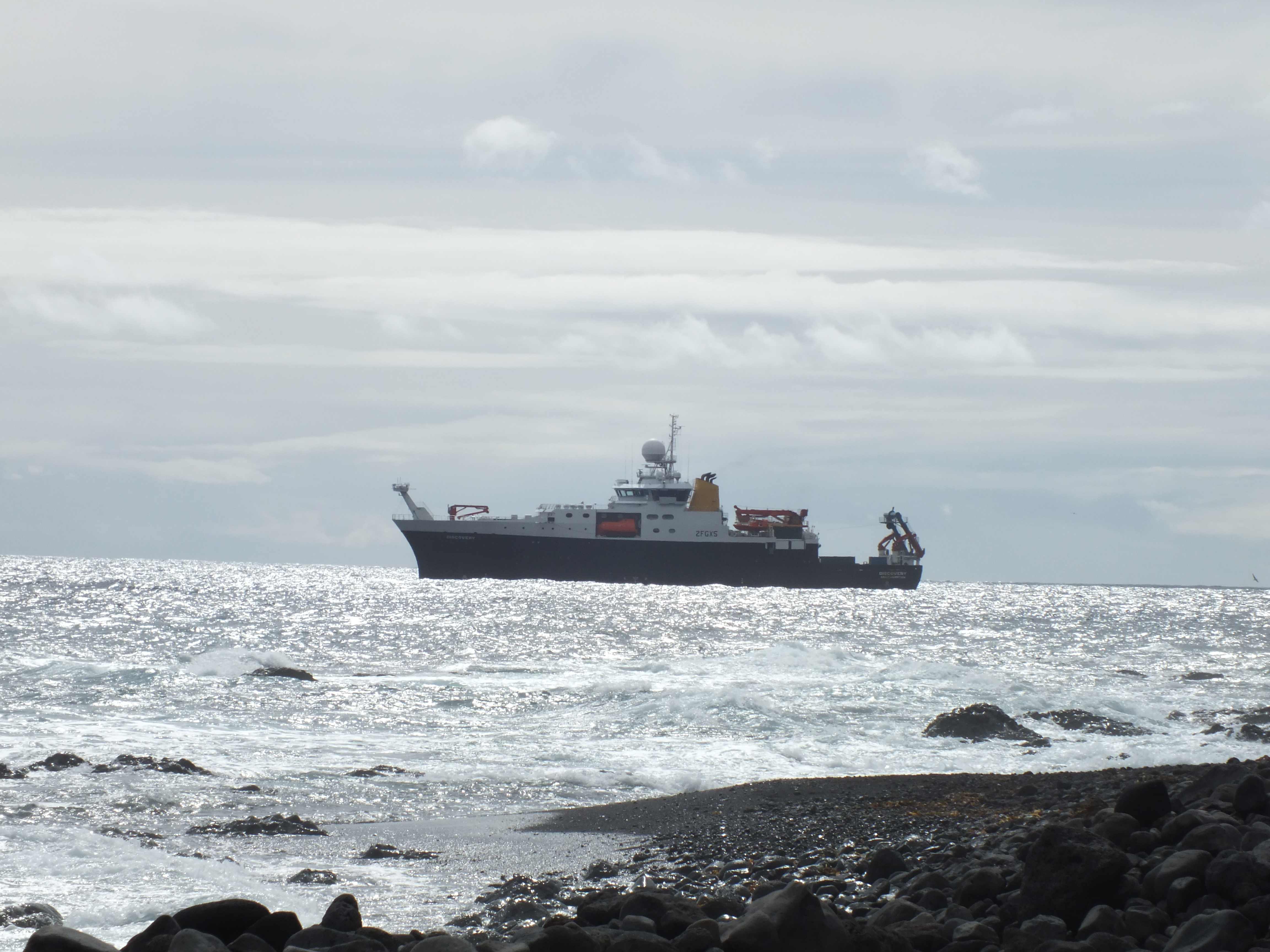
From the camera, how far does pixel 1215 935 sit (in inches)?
171

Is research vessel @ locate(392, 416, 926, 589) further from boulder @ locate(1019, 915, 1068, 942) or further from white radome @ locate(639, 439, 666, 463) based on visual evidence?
boulder @ locate(1019, 915, 1068, 942)

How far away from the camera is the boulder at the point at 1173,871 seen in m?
5.16

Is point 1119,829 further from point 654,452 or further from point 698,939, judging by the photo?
point 654,452

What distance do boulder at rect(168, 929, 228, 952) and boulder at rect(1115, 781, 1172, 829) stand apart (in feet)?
15.9

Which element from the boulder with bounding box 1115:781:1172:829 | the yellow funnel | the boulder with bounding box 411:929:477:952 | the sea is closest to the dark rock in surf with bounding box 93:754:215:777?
the sea

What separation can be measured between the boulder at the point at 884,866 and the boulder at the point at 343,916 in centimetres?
303

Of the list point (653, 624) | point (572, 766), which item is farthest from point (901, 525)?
point (572, 766)

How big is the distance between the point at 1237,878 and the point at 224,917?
4.33 meters

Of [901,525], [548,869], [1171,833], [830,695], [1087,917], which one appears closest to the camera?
[1087,917]

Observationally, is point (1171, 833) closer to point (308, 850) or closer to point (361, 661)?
point (308, 850)

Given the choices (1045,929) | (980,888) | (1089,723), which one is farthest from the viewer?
(1089,723)

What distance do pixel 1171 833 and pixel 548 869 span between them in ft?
12.7

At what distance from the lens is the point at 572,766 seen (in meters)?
12.7

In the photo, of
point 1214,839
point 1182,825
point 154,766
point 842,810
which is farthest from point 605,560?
point 1214,839
